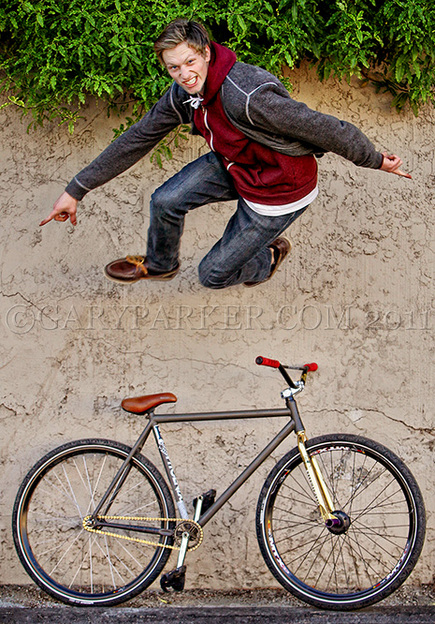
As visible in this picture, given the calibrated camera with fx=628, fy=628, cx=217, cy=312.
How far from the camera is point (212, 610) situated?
310 centimetres

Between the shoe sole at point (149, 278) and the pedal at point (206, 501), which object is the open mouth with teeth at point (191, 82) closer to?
the shoe sole at point (149, 278)

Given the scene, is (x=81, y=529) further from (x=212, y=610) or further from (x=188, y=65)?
→ (x=188, y=65)

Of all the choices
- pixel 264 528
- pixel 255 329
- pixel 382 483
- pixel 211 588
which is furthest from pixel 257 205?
pixel 211 588

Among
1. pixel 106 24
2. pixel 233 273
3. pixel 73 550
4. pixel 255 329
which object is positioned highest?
pixel 106 24

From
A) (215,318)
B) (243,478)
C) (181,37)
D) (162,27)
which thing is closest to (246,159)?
(181,37)

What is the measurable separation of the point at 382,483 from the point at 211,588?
1082mm

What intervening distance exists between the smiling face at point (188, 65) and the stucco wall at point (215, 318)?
3.46ft

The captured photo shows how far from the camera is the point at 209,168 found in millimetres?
2881

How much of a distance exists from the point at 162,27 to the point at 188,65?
83 centimetres

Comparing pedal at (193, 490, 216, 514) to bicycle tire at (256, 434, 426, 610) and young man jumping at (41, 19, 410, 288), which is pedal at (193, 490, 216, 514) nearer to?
bicycle tire at (256, 434, 426, 610)

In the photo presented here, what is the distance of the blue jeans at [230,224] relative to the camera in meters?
2.83

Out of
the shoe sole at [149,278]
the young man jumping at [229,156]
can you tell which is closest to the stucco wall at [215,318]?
the shoe sole at [149,278]

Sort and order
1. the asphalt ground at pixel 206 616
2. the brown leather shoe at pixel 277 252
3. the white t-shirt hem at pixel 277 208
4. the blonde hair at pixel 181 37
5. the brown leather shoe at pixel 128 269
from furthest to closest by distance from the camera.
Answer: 1. the brown leather shoe at pixel 277 252
2. the brown leather shoe at pixel 128 269
3. the asphalt ground at pixel 206 616
4. the white t-shirt hem at pixel 277 208
5. the blonde hair at pixel 181 37

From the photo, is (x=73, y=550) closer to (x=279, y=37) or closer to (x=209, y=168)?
(x=209, y=168)
